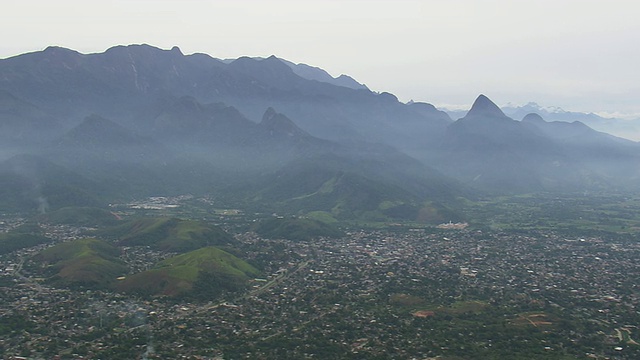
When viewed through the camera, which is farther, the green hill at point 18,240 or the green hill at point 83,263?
the green hill at point 18,240

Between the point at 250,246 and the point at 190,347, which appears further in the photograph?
the point at 250,246

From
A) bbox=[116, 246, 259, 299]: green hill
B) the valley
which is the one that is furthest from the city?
bbox=[116, 246, 259, 299]: green hill

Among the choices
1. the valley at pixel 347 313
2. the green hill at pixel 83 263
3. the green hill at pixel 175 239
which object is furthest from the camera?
the green hill at pixel 175 239

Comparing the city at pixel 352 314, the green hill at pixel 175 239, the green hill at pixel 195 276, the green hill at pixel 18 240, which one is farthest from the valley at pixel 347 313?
the green hill at pixel 175 239

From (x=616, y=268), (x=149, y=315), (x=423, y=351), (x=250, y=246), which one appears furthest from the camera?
(x=250, y=246)

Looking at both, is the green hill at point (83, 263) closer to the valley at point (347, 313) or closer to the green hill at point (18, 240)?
the valley at point (347, 313)

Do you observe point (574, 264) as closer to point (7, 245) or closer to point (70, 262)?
point (70, 262)

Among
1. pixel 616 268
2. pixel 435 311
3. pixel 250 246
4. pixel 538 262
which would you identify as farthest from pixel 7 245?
pixel 616 268

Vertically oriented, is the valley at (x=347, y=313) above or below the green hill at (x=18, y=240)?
above
